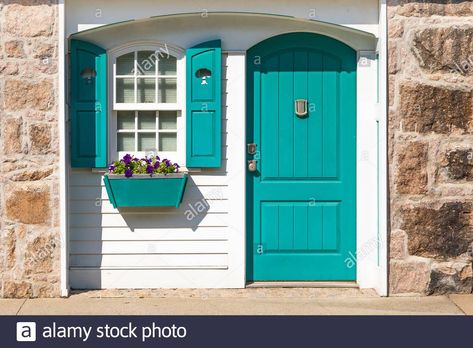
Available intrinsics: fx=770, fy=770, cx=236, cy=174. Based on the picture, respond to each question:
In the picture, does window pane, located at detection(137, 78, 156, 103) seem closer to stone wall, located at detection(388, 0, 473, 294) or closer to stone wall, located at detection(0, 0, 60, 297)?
stone wall, located at detection(0, 0, 60, 297)

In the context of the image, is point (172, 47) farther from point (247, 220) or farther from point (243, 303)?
point (243, 303)

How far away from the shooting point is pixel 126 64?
7.38 m

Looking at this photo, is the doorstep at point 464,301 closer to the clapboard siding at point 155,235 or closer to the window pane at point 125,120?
the clapboard siding at point 155,235

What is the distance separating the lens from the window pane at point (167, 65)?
24.2ft

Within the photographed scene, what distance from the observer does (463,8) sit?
7.07 meters

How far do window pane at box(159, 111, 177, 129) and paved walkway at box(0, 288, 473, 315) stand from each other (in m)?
1.59

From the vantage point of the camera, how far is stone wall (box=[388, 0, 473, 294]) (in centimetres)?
706

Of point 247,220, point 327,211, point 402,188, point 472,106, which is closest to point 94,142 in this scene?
point 247,220

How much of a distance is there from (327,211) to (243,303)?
126 centimetres

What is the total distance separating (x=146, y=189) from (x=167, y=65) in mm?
1212

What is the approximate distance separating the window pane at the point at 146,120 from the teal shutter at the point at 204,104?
0.35 m

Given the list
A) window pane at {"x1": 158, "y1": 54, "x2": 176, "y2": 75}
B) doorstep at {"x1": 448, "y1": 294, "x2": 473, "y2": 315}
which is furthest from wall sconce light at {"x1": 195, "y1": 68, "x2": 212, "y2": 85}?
doorstep at {"x1": 448, "y1": 294, "x2": 473, "y2": 315}

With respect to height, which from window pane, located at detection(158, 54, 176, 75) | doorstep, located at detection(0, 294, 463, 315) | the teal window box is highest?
window pane, located at detection(158, 54, 176, 75)

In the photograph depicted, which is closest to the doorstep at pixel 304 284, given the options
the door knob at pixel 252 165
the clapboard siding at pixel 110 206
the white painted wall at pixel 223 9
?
the clapboard siding at pixel 110 206
